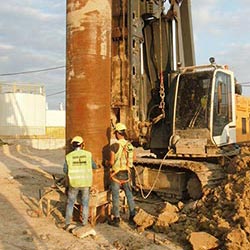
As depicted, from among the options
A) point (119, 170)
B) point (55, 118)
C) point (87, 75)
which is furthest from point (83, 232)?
point (55, 118)

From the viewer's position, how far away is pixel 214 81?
948 centimetres

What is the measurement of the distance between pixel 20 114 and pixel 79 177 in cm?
3534

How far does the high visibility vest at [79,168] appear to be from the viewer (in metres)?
7.42

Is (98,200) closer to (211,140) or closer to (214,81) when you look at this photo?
(211,140)

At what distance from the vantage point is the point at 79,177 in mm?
7422

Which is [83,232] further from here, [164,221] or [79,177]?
[164,221]

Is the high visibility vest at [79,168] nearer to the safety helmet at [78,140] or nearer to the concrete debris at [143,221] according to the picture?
the safety helmet at [78,140]

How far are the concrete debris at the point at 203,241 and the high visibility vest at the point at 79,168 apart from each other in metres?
2.06

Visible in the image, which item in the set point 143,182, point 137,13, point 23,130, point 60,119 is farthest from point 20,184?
point 60,119

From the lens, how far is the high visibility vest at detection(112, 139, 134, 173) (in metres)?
7.93

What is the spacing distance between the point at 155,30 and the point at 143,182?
12.4ft

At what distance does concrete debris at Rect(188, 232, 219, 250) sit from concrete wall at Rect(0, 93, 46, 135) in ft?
115

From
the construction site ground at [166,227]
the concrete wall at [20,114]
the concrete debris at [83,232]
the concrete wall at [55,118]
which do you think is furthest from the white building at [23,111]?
the concrete debris at [83,232]

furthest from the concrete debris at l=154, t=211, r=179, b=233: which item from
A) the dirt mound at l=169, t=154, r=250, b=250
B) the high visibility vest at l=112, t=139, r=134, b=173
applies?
the high visibility vest at l=112, t=139, r=134, b=173
